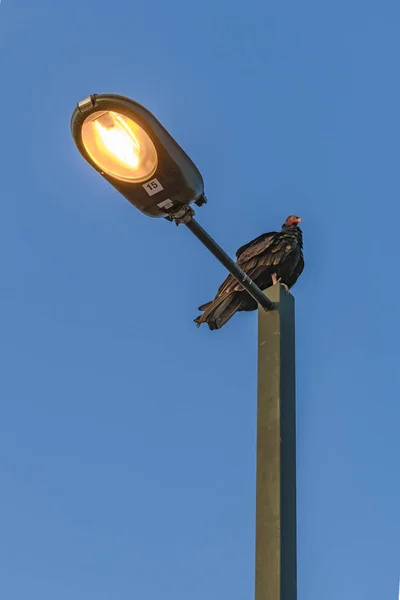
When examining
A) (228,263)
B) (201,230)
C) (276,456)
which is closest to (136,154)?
(201,230)

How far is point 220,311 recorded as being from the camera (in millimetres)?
4488

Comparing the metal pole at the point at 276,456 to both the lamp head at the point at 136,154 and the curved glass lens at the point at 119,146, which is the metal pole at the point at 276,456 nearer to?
the lamp head at the point at 136,154

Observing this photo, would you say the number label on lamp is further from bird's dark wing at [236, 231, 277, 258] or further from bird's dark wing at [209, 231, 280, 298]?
bird's dark wing at [236, 231, 277, 258]

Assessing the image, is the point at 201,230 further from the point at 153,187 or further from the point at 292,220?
the point at 292,220

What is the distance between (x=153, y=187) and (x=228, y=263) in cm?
39

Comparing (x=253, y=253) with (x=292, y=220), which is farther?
(x=292, y=220)

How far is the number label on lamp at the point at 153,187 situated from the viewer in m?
2.58

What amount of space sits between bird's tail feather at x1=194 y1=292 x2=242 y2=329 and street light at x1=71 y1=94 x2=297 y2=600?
Answer: 159 cm

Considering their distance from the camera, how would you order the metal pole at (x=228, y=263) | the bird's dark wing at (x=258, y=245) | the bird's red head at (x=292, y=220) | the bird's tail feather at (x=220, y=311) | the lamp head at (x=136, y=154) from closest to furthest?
1. the lamp head at (x=136, y=154)
2. the metal pole at (x=228, y=263)
3. the bird's tail feather at (x=220, y=311)
4. the bird's dark wing at (x=258, y=245)
5. the bird's red head at (x=292, y=220)

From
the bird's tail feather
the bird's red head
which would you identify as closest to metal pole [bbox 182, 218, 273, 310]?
the bird's tail feather

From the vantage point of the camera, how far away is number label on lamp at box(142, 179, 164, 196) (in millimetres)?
Answer: 2578

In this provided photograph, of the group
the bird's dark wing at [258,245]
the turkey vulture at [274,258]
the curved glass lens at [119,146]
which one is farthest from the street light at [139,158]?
the bird's dark wing at [258,245]

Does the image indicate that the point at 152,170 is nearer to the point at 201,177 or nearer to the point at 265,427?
the point at 201,177

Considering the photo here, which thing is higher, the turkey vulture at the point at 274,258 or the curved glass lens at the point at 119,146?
the turkey vulture at the point at 274,258
